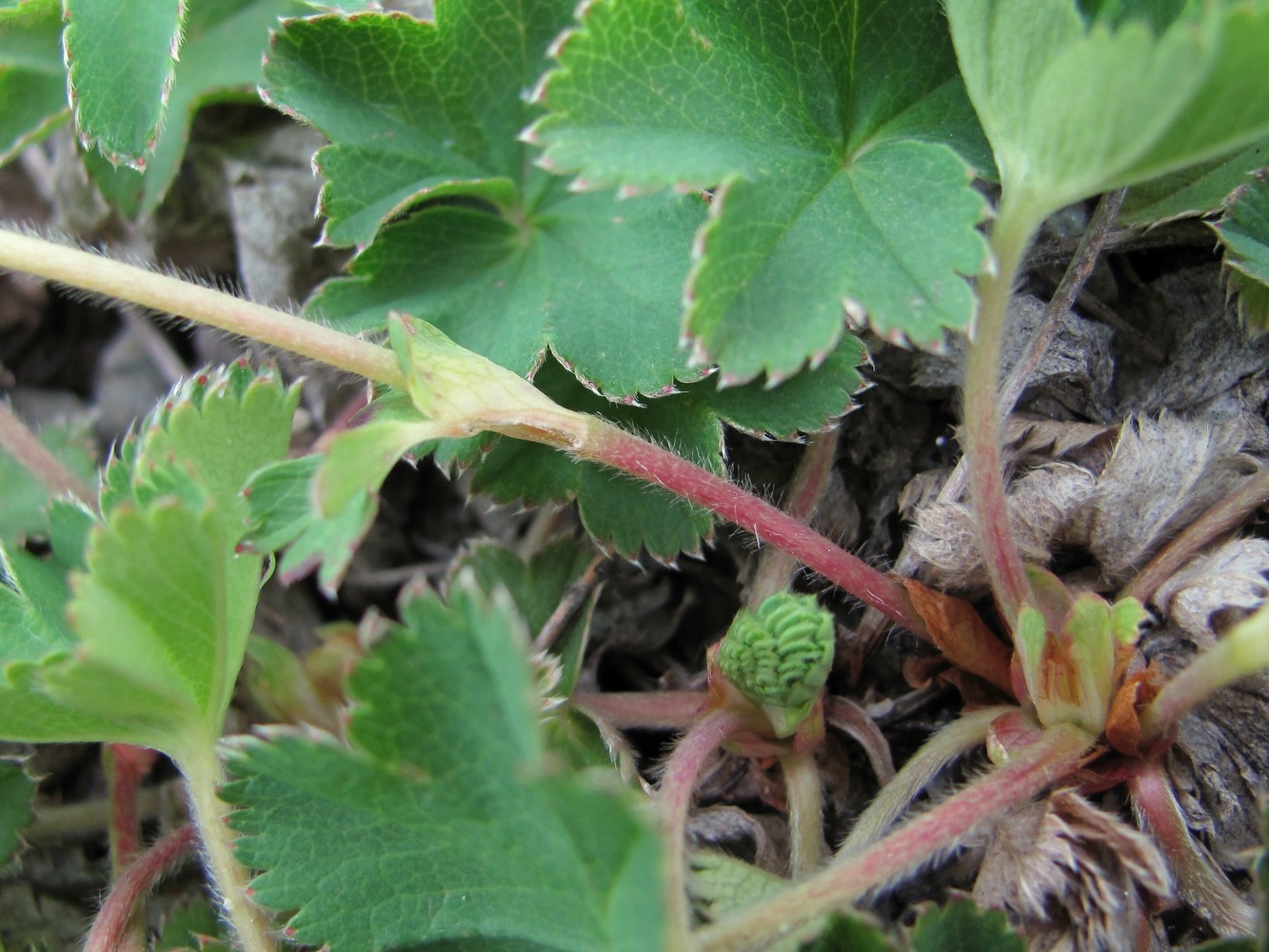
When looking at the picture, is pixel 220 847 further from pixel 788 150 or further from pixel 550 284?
pixel 788 150

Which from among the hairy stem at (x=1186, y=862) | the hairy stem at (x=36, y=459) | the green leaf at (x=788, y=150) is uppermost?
the green leaf at (x=788, y=150)

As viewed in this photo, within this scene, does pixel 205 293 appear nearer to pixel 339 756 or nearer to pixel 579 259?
pixel 579 259

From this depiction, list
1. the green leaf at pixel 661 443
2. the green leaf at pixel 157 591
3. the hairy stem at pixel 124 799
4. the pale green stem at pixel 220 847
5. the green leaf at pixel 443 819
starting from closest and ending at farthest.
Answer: the green leaf at pixel 443 819
the green leaf at pixel 157 591
the pale green stem at pixel 220 847
the green leaf at pixel 661 443
the hairy stem at pixel 124 799

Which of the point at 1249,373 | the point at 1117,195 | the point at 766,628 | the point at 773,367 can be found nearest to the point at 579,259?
the point at 773,367

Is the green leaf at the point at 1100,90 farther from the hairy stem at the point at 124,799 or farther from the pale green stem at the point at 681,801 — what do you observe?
the hairy stem at the point at 124,799

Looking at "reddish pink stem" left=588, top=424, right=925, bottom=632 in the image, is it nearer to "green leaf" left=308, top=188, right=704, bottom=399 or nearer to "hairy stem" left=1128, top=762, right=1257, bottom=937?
"green leaf" left=308, top=188, right=704, bottom=399

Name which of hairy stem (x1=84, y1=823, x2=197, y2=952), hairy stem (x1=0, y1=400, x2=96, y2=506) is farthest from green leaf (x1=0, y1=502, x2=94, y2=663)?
hairy stem (x1=84, y1=823, x2=197, y2=952)

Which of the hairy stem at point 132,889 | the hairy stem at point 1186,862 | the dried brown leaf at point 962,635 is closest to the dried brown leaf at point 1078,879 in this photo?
the hairy stem at point 1186,862
